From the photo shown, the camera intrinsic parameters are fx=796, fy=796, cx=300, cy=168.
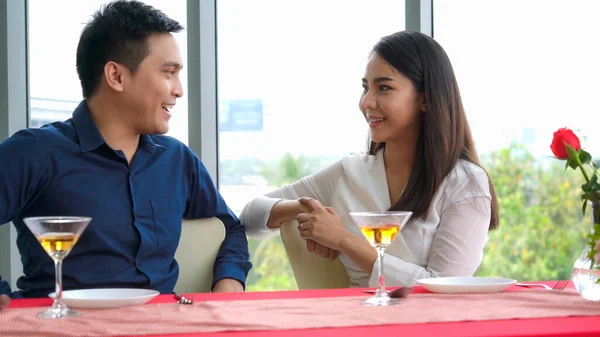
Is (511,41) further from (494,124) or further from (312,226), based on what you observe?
(312,226)

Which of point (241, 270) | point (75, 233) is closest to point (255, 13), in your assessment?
point (241, 270)

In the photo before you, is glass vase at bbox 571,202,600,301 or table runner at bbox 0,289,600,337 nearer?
table runner at bbox 0,289,600,337

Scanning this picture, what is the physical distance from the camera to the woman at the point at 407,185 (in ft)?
8.13

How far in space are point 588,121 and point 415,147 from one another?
128cm

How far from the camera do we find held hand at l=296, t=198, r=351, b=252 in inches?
96.3

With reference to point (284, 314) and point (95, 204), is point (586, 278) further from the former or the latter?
point (95, 204)

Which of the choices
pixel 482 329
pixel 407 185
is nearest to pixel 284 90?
pixel 407 185

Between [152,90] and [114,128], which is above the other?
[152,90]

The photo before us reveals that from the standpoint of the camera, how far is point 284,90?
373 centimetres

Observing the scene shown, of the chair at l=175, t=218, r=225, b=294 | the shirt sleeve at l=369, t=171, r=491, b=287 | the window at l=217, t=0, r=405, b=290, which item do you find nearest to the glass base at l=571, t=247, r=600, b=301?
the shirt sleeve at l=369, t=171, r=491, b=287

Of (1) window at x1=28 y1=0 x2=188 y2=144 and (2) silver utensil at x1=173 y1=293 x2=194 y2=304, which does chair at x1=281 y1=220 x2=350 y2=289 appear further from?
(1) window at x1=28 y1=0 x2=188 y2=144

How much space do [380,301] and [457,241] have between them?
2.66ft

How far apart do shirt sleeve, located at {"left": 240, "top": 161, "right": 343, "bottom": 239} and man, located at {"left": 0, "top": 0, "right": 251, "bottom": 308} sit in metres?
0.12

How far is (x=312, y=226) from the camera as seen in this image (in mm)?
2455
